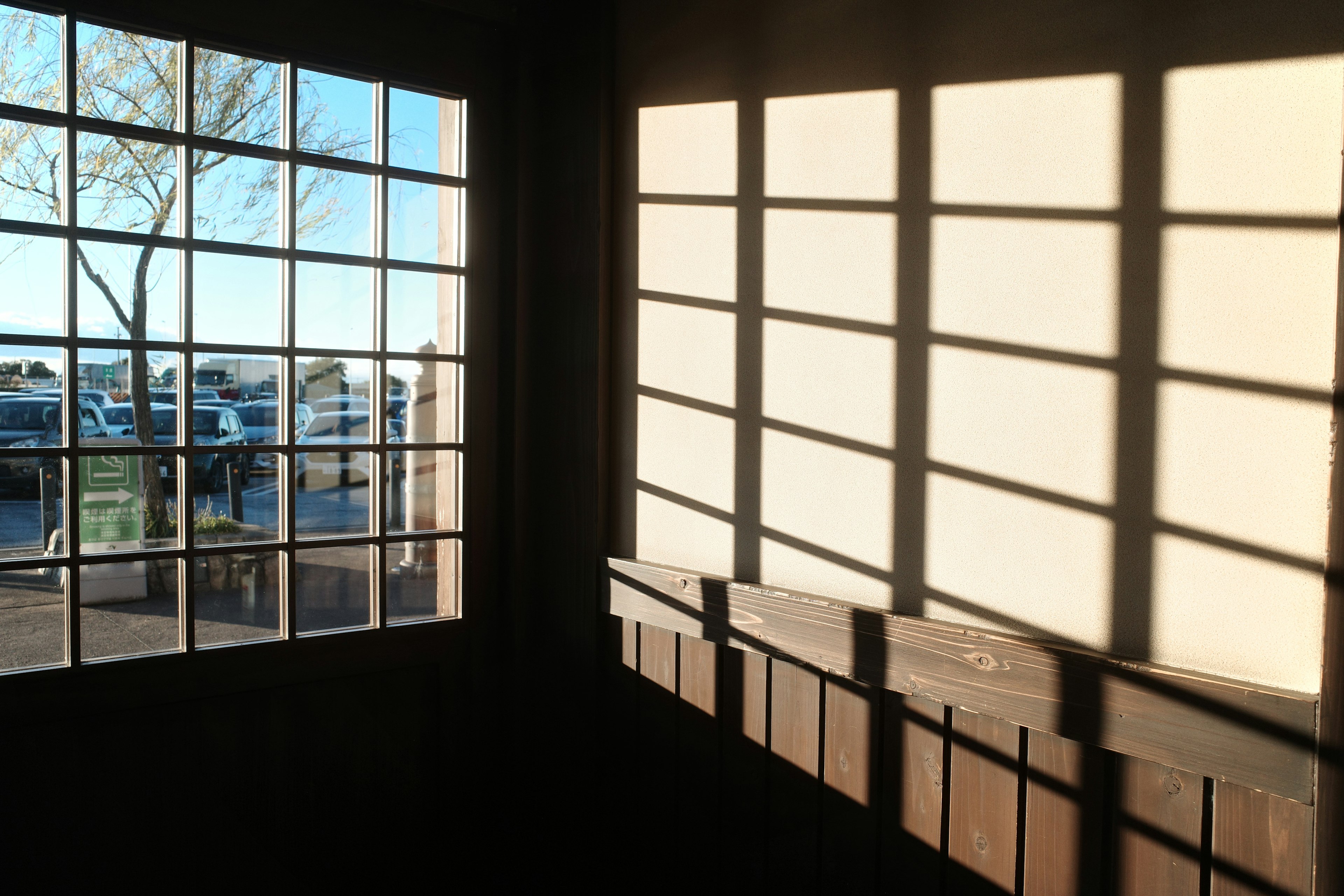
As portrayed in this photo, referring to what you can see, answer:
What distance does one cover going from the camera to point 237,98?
1.90m

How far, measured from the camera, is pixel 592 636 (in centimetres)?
212

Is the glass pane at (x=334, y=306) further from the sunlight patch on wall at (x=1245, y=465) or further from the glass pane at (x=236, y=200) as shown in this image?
the sunlight patch on wall at (x=1245, y=465)

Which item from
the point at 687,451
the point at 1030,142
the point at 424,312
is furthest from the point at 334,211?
the point at 1030,142

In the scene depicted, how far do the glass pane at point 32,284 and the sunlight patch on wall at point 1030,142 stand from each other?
174 cm

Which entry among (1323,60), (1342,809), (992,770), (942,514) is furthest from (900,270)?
(1342,809)

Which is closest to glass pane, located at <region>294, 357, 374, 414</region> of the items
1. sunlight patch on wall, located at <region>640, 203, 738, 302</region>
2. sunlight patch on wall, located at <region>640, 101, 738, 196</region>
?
sunlight patch on wall, located at <region>640, 203, 738, 302</region>

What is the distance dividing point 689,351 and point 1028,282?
2.59 ft

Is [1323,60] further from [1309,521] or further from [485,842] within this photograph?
[485,842]

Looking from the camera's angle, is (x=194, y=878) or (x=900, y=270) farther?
(x=194, y=878)

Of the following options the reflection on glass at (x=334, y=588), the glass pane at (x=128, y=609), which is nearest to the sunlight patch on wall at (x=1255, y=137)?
the reflection on glass at (x=334, y=588)

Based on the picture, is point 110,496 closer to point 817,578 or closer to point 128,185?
point 128,185

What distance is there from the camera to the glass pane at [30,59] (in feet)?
5.48

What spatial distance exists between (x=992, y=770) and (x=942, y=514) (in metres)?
0.42

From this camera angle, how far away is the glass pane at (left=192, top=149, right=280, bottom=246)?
1861 millimetres
